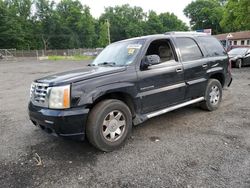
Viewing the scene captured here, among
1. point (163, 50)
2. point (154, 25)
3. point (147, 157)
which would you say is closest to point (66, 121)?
point (147, 157)

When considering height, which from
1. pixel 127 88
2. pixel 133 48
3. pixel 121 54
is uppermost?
pixel 133 48

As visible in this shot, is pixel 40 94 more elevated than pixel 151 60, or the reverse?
pixel 151 60

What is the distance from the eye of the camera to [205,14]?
7556 centimetres

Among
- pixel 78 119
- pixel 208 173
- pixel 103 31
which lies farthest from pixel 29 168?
pixel 103 31

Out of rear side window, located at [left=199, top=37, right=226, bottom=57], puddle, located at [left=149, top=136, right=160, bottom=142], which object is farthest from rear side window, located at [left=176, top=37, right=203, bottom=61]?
puddle, located at [left=149, top=136, right=160, bottom=142]

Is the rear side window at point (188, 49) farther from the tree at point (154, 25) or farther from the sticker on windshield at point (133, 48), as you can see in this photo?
the tree at point (154, 25)

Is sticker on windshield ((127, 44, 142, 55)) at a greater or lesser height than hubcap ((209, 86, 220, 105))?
greater

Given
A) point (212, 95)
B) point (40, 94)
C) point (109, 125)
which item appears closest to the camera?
point (40, 94)

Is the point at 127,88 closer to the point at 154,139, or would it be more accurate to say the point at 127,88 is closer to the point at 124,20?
the point at 154,139

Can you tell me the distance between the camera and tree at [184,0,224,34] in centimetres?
7352

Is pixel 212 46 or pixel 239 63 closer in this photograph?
pixel 212 46

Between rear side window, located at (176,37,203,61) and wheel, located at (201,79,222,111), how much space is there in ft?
2.44

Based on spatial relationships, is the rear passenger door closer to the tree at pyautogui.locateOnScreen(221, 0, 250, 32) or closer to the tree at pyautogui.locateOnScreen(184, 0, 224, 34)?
the tree at pyautogui.locateOnScreen(221, 0, 250, 32)

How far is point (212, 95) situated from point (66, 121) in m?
3.68
